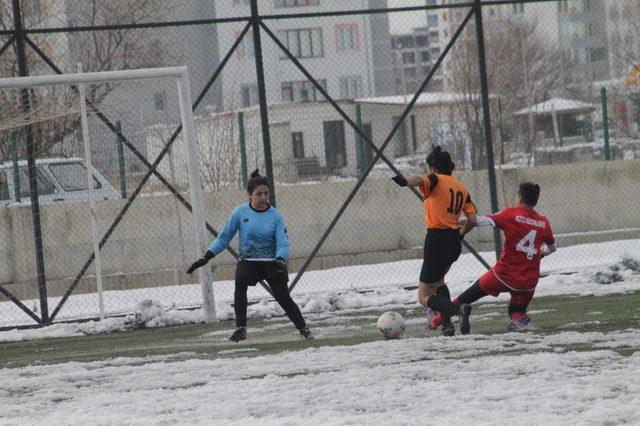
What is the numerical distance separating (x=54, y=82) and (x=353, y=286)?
14.7 ft

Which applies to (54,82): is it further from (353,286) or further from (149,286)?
(353,286)

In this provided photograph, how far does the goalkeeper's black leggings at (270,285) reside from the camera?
9781 mm

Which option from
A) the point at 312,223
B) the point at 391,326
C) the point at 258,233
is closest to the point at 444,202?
the point at 391,326

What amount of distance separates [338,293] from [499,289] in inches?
160

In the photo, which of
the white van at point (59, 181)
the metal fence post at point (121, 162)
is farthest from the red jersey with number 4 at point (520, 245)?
the white van at point (59, 181)

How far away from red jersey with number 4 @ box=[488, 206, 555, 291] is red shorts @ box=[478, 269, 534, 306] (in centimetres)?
4

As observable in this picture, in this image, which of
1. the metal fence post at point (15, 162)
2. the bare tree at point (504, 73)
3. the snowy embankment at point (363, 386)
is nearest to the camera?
the snowy embankment at point (363, 386)

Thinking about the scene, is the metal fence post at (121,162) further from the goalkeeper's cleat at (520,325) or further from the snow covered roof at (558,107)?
the snow covered roof at (558,107)

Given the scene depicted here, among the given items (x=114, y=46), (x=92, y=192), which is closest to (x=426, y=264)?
(x=92, y=192)

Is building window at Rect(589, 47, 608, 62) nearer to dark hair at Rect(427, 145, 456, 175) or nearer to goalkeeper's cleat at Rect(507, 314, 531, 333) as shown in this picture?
dark hair at Rect(427, 145, 456, 175)

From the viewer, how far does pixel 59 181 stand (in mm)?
13133

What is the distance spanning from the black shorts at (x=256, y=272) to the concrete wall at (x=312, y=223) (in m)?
3.80

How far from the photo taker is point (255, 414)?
6219 millimetres

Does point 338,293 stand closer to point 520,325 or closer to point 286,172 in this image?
point 286,172
